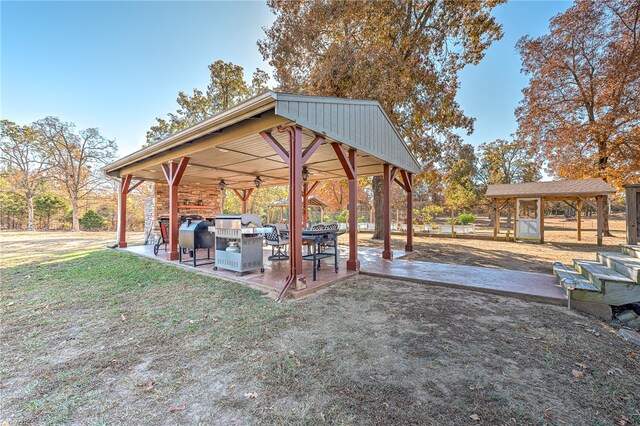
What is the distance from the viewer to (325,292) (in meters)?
4.07

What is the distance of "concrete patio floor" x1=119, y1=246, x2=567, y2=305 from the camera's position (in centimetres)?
382

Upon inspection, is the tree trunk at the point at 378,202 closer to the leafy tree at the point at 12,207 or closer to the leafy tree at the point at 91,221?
the leafy tree at the point at 91,221

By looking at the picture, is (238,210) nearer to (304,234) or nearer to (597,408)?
(304,234)

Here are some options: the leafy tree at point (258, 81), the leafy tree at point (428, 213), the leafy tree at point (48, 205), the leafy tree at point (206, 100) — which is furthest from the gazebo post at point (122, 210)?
the leafy tree at point (428, 213)

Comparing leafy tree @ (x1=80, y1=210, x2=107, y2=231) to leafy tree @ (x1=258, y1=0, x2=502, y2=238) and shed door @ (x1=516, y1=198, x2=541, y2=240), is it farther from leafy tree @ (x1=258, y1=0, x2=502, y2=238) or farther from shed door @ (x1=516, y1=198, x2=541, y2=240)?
shed door @ (x1=516, y1=198, x2=541, y2=240)

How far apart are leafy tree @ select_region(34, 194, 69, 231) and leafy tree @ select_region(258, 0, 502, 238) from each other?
19.9m

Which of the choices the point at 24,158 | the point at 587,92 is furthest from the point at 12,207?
the point at 587,92

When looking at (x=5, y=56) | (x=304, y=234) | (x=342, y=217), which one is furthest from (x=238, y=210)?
(x=304, y=234)

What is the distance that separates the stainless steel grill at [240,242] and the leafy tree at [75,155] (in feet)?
62.8

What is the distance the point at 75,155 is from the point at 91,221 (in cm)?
476

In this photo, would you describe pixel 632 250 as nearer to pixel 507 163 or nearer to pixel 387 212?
pixel 387 212

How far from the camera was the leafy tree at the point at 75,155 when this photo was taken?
17.0 metres

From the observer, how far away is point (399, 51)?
1012cm

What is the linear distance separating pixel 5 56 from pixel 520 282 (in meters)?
11.6
